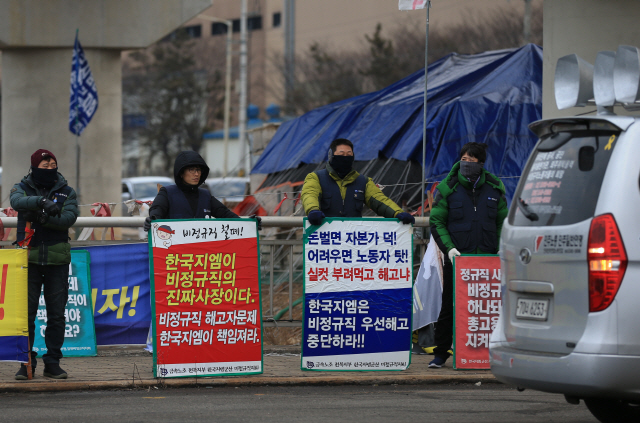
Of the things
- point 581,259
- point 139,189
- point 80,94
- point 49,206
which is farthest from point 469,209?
point 139,189

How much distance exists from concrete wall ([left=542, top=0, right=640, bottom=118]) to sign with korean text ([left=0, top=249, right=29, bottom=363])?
242 inches

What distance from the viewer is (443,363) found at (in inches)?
326

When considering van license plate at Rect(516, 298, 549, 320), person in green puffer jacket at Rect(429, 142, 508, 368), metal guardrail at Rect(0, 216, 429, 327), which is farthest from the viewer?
metal guardrail at Rect(0, 216, 429, 327)

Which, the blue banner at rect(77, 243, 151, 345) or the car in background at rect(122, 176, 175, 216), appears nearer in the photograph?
the blue banner at rect(77, 243, 151, 345)

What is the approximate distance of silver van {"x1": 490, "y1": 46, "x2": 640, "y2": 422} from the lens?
488 cm

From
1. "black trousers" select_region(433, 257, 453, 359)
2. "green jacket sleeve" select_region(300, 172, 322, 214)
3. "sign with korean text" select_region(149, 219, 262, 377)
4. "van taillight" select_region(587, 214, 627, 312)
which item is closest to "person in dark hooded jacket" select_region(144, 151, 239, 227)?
"sign with korean text" select_region(149, 219, 262, 377)

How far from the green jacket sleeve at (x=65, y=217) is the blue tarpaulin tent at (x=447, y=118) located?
6057mm

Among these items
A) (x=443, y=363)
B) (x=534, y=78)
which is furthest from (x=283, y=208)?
(x=443, y=363)

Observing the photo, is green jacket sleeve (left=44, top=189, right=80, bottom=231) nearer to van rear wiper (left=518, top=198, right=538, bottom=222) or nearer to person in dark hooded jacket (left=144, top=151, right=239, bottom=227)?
person in dark hooded jacket (left=144, top=151, right=239, bottom=227)

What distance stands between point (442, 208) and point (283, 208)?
655cm

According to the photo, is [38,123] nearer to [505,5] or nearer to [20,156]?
[20,156]

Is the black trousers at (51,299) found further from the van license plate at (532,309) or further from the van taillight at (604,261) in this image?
the van taillight at (604,261)

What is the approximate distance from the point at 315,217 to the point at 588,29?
16.0 feet

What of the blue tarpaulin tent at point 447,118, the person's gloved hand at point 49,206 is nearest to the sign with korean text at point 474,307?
the person's gloved hand at point 49,206
